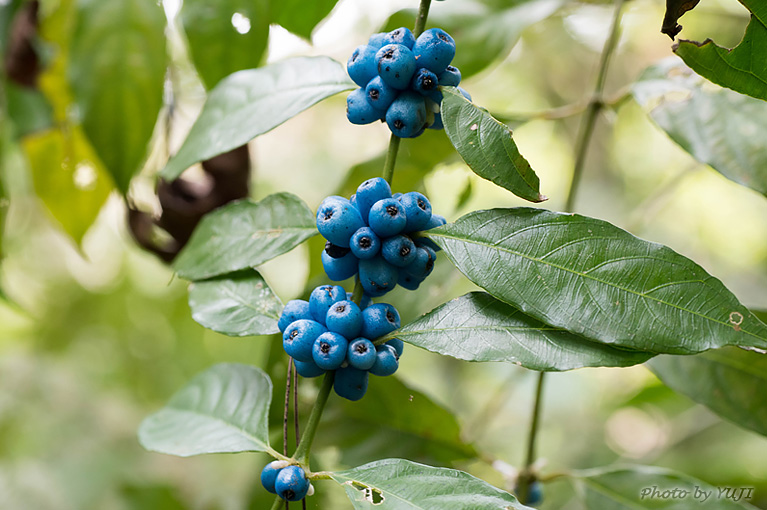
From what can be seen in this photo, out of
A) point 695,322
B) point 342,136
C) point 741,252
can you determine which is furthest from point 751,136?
point 342,136

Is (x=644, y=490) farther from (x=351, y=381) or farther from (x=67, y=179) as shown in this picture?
(x=67, y=179)

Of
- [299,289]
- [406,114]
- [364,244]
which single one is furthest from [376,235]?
[299,289]

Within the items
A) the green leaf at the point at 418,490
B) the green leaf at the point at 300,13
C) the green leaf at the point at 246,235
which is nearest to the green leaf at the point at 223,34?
the green leaf at the point at 300,13

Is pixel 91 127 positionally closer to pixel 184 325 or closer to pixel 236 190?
pixel 236 190

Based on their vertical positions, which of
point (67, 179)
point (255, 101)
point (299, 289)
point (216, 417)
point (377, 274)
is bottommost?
point (299, 289)

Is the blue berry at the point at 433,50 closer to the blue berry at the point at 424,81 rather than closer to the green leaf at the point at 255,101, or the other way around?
the blue berry at the point at 424,81
